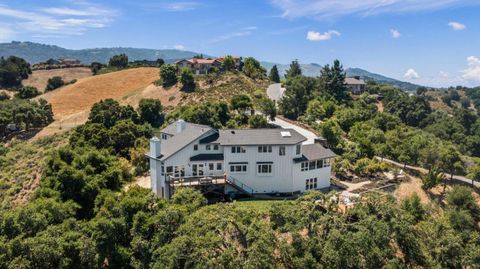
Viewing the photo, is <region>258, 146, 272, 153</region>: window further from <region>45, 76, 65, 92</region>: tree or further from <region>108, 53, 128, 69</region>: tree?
<region>108, 53, 128, 69</region>: tree

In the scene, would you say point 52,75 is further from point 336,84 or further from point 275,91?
point 336,84

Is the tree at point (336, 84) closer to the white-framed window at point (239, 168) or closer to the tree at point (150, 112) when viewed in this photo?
the tree at point (150, 112)

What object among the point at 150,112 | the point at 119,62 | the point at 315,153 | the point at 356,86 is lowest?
the point at 315,153

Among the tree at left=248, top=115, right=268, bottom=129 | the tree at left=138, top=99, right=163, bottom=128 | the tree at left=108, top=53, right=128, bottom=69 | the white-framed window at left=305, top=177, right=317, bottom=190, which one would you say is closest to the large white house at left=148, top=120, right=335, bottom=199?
the white-framed window at left=305, top=177, right=317, bottom=190

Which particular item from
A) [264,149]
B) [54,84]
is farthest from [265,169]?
[54,84]

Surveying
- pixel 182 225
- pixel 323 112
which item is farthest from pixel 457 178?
pixel 182 225

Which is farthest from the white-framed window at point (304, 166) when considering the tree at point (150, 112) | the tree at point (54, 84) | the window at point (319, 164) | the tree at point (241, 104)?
the tree at point (54, 84)
